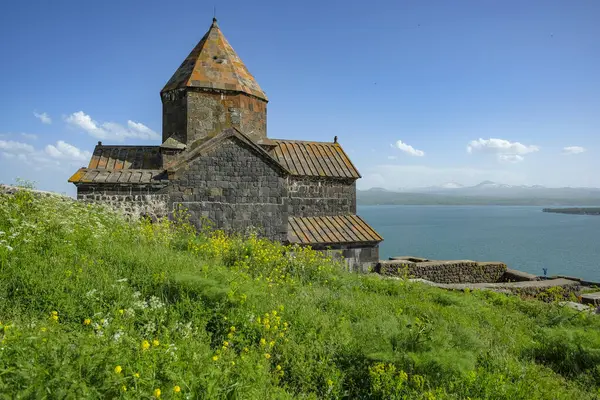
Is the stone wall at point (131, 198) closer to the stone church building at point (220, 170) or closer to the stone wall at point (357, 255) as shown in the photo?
the stone church building at point (220, 170)

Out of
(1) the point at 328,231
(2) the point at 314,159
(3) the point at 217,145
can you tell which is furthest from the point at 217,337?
(2) the point at 314,159

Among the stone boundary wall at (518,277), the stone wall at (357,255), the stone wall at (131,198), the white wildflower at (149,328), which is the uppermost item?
the stone wall at (131,198)

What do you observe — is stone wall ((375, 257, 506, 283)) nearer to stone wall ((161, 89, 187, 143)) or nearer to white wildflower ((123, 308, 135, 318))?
stone wall ((161, 89, 187, 143))

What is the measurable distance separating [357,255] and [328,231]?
4.09ft

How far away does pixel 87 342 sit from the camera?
9.36 ft

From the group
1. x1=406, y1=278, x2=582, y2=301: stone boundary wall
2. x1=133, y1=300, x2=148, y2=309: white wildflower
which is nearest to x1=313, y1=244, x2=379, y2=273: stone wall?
x1=406, y1=278, x2=582, y2=301: stone boundary wall

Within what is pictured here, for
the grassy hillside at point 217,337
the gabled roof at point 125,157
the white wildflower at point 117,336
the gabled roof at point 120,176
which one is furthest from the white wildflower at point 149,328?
the gabled roof at point 125,157

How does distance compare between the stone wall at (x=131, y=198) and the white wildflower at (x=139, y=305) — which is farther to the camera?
the stone wall at (x=131, y=198)

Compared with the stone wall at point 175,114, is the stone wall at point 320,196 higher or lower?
lower

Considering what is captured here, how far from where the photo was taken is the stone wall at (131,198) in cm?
943

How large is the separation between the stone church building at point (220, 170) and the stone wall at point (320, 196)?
0.12ft

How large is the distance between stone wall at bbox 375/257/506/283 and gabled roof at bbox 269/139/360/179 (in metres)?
3.48

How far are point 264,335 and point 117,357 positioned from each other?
172 cm

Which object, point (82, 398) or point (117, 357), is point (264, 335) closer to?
point (117, 357)
